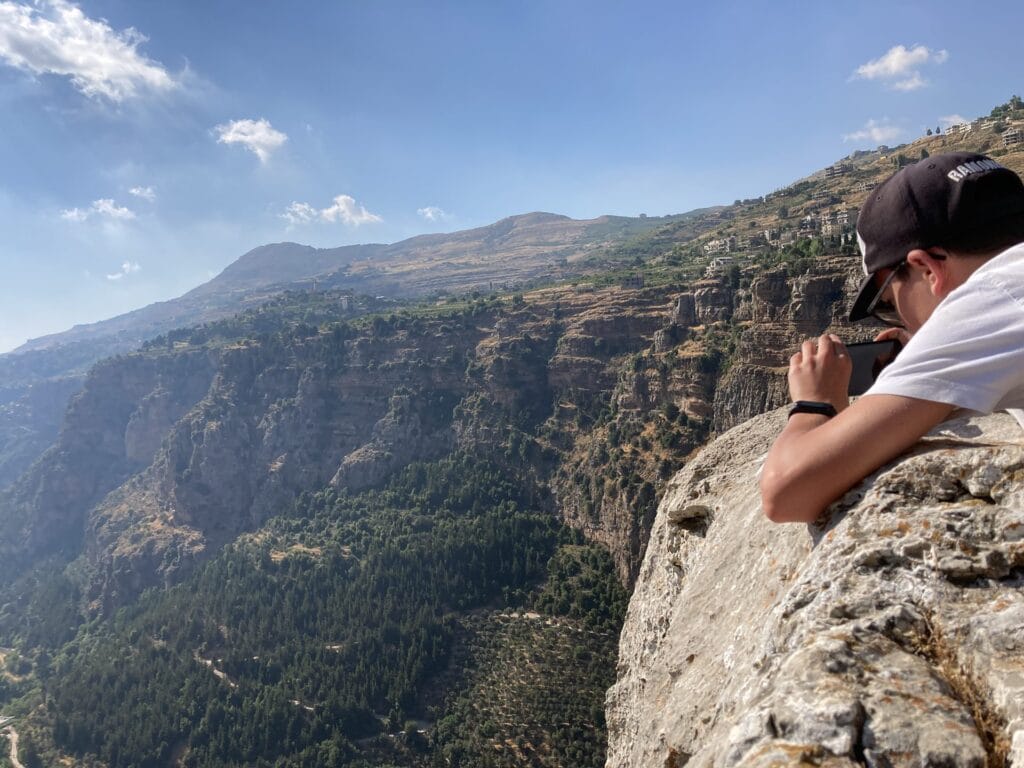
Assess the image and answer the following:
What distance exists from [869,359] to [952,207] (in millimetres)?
934

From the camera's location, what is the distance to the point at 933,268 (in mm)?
2705

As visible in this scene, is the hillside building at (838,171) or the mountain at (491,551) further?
the hillside building at (838,171)

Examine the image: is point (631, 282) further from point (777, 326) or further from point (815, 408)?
point (815, 408)

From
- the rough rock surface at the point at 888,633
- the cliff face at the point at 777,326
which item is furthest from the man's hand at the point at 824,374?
the cliff face at the point at 777,326

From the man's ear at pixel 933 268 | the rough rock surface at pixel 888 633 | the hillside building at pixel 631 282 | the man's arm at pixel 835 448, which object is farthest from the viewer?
the hillside building at pixel 631 282

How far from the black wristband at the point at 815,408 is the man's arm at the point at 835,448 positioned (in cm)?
5

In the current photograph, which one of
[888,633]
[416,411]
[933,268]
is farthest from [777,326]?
[416,411]

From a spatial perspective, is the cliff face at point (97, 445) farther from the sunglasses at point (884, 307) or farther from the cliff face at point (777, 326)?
the sunglasses at point (884, 307)

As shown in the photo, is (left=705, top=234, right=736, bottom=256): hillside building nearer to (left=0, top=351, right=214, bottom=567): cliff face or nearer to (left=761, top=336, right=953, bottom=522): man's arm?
(left=761, top=336, right=953, bottom=522): man's arm

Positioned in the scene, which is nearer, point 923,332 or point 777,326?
point 923,332

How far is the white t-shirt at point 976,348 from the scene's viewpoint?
221 centimetres

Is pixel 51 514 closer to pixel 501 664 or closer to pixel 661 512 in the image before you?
pixel 501 664

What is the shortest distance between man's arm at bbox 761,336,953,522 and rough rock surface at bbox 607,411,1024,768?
21cm

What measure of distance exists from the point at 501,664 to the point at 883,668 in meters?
50.9
